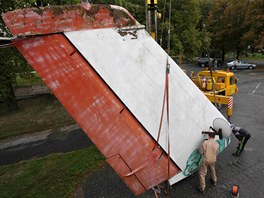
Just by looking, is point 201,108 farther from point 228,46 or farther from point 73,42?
point 228,46

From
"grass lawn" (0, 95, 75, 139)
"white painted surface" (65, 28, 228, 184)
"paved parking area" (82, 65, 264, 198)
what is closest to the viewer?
"white painted surface" (65, 28, 228, 184)


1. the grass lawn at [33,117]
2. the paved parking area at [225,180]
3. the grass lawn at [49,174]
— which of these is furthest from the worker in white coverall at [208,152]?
the grass lawn at [33,117]

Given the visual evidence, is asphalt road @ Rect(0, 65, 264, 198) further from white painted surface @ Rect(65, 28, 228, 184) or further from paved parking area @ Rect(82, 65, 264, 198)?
white painted surface @ Rect(65, 28, 228, 184)

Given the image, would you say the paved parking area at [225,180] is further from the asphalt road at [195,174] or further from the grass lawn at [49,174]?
the grass lawn at [49,174]

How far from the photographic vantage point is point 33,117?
44.0 feet

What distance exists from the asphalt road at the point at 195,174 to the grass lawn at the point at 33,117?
1155 mm

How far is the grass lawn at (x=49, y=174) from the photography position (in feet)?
20.3

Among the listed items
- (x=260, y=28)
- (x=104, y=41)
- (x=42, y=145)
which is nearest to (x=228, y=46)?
(x=260, y=28)

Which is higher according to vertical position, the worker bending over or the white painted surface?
the white painted surface

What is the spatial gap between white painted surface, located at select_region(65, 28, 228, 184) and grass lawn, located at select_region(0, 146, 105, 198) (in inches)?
159

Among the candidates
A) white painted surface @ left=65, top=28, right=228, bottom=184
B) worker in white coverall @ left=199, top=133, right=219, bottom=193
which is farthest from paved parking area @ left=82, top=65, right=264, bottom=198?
white painted surface @ left=65, top=28, right=228, bottom=184

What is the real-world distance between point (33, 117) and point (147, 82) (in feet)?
40.3

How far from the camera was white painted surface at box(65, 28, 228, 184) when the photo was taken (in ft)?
8.71

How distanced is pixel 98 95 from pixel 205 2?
39.8m
